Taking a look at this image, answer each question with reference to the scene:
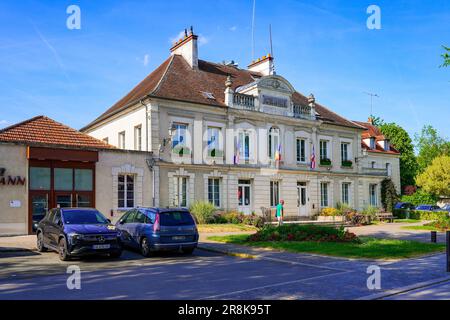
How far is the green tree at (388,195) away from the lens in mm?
39281

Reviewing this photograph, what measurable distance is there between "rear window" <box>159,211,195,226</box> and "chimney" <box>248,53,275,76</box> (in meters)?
22.6

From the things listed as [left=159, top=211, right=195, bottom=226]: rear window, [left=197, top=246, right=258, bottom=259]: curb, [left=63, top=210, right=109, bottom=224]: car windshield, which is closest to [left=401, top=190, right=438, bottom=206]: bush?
[left=197, top=246, right=258, bottom=259]: curb

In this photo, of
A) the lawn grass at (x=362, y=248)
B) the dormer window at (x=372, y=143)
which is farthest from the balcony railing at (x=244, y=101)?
the dormer window at (x=372, y=143)

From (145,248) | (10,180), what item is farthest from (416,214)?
(10,180)

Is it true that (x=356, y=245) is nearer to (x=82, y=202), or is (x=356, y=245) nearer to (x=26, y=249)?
(x=26, y=249)

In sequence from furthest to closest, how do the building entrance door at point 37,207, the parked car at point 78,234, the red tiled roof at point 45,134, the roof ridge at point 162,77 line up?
the roof ridge at point 162,77 < the red tiled roof at point 45,134 < the building entrance door at point 37,207 < the parked car at point 78,234

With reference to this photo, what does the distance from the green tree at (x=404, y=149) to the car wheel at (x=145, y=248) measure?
1970 inches

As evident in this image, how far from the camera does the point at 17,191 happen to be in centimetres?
2095

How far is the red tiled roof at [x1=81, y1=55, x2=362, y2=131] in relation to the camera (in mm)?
27531

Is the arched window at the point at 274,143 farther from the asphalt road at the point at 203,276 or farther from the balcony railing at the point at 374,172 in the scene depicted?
the asphalt road at the point at 203,276

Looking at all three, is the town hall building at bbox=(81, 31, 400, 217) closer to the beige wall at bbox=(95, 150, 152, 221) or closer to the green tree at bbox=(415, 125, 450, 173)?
the beige wall at bbox=(95, 150, 152, 221)

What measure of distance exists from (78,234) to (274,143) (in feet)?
65.6

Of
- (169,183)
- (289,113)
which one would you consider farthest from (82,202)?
(289,113)
